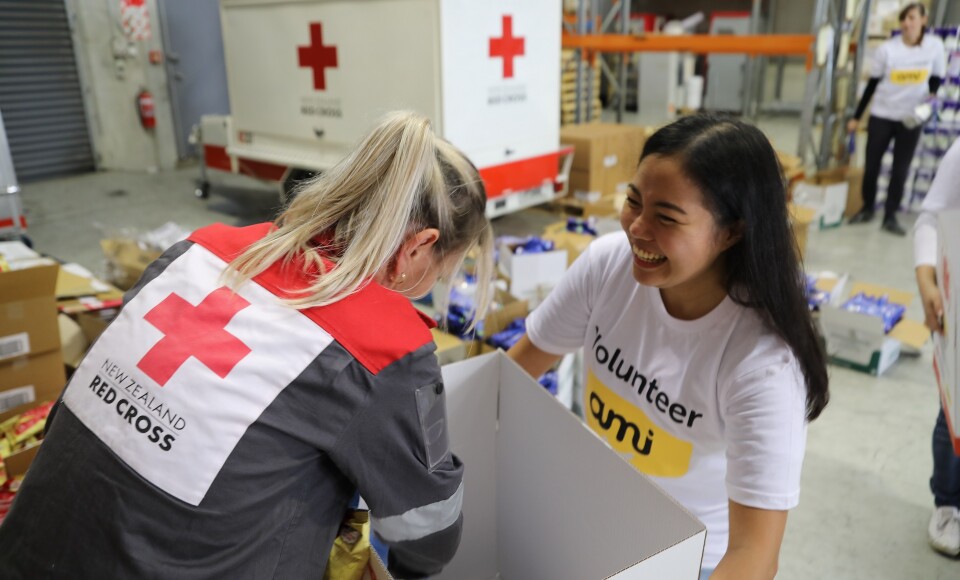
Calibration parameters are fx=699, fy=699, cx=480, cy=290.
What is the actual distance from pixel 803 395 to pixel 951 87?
490 cm

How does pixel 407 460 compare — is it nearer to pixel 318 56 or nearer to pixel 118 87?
pixel 318 56

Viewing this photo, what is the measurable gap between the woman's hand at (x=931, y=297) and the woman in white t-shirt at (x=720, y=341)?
65cm

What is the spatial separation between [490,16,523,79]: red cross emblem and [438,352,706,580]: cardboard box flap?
8.75 feet

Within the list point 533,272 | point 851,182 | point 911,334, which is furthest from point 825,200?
point 533,272

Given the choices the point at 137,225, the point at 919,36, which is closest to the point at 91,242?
the point at 137,225

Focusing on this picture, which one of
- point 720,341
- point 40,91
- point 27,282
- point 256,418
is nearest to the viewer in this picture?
point 256,418

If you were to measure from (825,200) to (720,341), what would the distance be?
4.23 m

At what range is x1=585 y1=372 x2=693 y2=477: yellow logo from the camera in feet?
3.95

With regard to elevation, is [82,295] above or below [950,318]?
below

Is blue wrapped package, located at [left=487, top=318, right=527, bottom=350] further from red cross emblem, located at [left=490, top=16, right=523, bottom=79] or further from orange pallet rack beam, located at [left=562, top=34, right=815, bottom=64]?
orange pallet rack beam, located at [left=562, top=34, right=815, bottom=64]

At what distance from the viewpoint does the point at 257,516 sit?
803 mm

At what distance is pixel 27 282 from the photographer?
1785 millimetres

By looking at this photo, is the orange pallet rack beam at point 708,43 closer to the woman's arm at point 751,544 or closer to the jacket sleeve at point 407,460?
the woman's arm at point 751,544

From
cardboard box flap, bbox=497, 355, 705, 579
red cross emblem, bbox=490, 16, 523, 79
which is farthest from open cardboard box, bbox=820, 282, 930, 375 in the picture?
cardboard box flap, bbox=497, 355, 705, 579
